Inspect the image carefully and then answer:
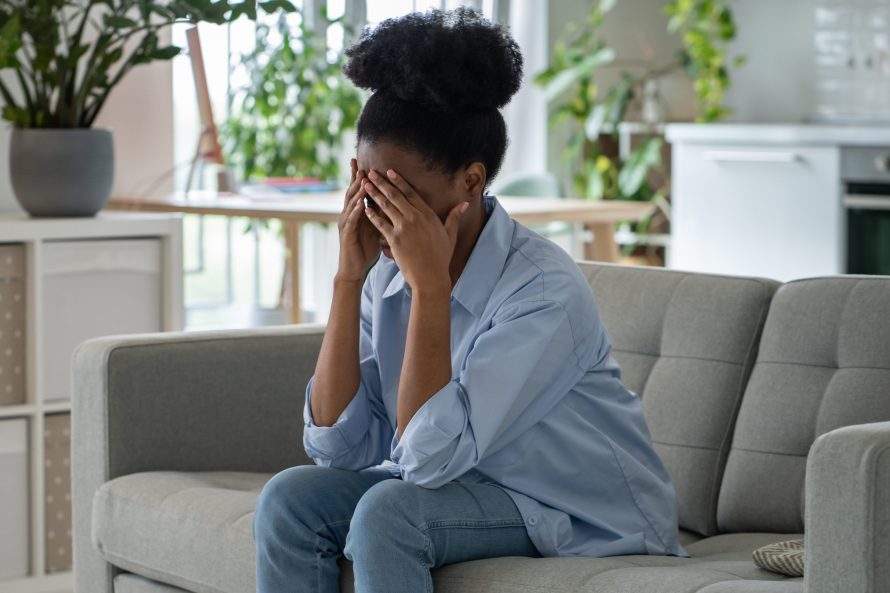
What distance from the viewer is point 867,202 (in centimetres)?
516

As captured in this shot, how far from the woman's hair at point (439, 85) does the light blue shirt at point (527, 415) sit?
0.15 m

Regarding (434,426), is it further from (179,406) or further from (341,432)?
(179,406)

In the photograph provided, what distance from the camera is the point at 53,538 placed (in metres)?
3.07

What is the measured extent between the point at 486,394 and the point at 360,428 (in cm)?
28

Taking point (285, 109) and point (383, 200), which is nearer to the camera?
point (383, 200)

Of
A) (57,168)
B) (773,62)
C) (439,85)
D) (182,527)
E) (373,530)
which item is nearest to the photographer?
(373,530)

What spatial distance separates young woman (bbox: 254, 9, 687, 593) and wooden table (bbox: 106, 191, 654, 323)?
5.65ft

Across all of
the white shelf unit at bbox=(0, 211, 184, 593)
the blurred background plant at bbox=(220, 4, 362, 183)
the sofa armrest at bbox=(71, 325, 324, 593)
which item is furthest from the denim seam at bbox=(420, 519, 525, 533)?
the blurred background plant at bbox=(220, 4, 362, 183)

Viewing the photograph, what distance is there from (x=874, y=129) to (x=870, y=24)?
94 centimetres

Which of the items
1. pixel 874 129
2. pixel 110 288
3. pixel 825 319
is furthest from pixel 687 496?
pixel 874 129

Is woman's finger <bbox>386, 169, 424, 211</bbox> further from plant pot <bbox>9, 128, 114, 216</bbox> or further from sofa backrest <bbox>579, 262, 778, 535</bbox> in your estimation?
plant pot <bbox>9, 128, 114, 216</bbox>

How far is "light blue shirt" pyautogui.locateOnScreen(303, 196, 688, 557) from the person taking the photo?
1689 millimetres

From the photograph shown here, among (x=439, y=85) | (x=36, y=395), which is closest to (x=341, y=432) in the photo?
(x=439, y=85)

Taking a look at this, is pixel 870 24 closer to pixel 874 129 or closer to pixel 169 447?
pixel 874 129
